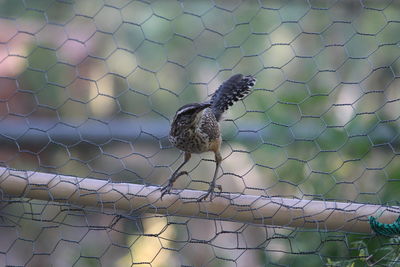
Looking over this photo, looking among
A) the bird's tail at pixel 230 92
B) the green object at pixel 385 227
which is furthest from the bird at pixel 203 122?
the green object at pixel 385 227

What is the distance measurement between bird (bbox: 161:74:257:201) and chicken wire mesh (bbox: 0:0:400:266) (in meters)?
0.08

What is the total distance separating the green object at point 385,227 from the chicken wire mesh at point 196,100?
313 mm

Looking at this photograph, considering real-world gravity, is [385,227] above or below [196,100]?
below

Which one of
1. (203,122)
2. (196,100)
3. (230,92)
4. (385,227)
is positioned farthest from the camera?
(196,100)

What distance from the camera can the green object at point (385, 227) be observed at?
140cm

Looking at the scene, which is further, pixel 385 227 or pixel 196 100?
pixel 196 100

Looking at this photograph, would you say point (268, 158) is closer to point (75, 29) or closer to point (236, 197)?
point (236, 197)

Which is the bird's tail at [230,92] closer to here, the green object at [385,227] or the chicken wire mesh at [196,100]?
the chicken wire mesh at [196,100]

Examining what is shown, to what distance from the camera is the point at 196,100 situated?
255cm

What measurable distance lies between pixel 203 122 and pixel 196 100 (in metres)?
0.72

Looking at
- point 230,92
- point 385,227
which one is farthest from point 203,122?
point 385,227

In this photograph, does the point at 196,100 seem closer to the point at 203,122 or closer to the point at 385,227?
the point at 203,122

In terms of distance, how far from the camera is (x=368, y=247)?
1.77 metres

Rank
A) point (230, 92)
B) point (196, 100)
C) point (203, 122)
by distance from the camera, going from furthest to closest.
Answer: point (196, 100) → point (230, 92) → point (203, 122)
